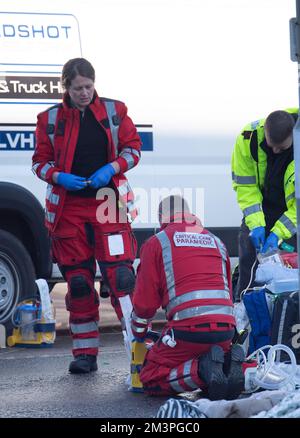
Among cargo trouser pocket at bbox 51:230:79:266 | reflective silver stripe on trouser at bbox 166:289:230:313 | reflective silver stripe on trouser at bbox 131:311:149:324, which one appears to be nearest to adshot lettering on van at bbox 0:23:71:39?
cargo trouser pocket at bbox 51:230:79:266

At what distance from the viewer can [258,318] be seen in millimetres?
7285

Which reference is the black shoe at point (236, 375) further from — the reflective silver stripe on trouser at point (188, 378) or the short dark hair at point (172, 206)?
the short dark hair at point (172, 206)

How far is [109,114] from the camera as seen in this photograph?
7637mm

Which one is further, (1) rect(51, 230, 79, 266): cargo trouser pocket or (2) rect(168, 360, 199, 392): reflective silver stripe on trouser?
(1) rect(51, 230, 79, 266): cargo trouser pocket

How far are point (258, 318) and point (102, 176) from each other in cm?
122

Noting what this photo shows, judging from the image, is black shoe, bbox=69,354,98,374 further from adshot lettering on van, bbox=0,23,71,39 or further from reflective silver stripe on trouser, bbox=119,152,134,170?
adshot lettering on van, bbox=0,23,71,39

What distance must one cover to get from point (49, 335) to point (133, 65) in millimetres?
1978

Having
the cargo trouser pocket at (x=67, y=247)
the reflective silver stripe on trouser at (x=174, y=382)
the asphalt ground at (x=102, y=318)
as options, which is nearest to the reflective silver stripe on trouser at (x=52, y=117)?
the cargo trouser pocket at (x=67, y=247)

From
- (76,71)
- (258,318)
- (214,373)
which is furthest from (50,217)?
(214,373)

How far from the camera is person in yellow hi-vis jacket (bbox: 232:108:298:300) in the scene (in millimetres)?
7832

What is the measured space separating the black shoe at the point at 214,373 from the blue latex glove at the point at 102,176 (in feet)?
4.53

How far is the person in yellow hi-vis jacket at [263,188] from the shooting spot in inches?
308

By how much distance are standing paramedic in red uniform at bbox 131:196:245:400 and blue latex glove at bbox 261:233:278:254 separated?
97 cm
